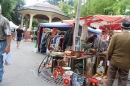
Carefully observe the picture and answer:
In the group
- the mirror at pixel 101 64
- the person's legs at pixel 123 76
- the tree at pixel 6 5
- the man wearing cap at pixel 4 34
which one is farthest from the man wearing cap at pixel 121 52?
the tree at pixel 6 5

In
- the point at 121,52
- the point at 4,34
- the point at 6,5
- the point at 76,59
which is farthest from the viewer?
the point at 6,5

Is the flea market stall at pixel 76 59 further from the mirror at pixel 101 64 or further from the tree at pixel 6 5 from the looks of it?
the tree at pixel 6 5

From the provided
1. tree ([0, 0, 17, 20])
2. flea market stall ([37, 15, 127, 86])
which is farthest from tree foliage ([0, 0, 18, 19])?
flea market stall ([37, 15, 127, 86])

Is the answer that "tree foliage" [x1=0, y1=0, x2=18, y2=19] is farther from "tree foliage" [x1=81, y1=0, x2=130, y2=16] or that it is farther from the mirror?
the mirror

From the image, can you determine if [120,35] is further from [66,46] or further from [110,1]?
[110,1]

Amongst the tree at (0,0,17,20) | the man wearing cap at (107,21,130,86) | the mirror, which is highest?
the tree at (0,0,17,20)

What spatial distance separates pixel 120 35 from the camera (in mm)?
4031

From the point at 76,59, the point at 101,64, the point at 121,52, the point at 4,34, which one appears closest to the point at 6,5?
the point at 101,64

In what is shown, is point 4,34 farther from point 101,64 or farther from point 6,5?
point 6,5

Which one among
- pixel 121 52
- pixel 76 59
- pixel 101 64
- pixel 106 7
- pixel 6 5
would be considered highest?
pixel 6 5

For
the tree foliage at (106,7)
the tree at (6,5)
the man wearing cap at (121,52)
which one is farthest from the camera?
the tree at (6,5)

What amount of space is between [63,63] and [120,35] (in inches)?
135

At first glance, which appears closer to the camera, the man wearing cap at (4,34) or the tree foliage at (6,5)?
the man wearing cap at (4,34)

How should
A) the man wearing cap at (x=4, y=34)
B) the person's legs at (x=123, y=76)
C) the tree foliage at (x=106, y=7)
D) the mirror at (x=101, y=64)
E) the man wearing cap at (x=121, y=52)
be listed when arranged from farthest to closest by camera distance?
the tree foliage at (x=106, y=7) → the mirror at (x=101, y=64) → the man wearing cap at (x=4, y=34) → the person's legs at (x=123, y=76) → the man wearing cap at (x=121, y=52)
